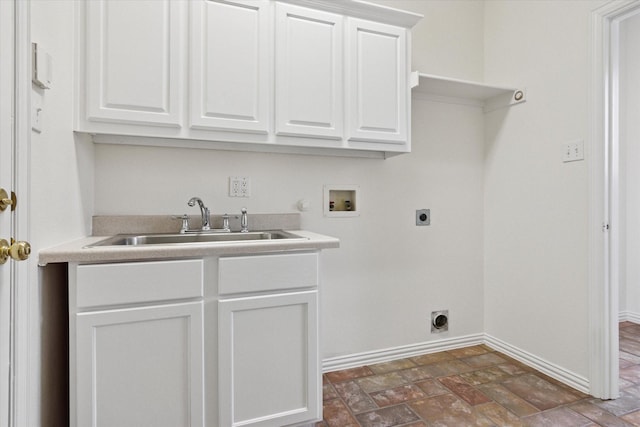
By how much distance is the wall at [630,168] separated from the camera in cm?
293

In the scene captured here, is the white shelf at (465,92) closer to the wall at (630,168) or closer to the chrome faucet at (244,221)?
the chrome faucet at (244,221)

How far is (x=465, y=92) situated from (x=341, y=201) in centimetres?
116

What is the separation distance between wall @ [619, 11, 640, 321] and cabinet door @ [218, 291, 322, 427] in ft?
10.3

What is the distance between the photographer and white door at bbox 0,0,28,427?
2.81 feet

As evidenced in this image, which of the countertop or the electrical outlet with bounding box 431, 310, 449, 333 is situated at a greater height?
the countertop

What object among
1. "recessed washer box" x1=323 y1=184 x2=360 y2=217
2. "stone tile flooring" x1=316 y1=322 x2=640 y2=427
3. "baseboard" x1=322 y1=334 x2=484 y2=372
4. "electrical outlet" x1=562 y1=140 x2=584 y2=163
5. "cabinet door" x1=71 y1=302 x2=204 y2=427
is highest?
"electrical outlet" x1=562 y1=140 x2=584 y2=163

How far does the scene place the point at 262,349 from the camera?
1.39 meters

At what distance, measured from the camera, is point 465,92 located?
2.34 metres

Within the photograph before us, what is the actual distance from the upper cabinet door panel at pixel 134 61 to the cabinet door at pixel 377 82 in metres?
0.88

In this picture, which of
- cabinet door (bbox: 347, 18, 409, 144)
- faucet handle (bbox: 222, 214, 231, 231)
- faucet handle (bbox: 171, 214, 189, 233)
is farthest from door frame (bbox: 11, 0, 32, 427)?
cabinet door (bbox: 347, 18, 409, 144)

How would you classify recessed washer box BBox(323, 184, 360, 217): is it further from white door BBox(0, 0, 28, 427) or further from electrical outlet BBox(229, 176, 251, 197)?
white door BBox(0, 0, 28, 427)

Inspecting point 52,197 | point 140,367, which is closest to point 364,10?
point 52,197

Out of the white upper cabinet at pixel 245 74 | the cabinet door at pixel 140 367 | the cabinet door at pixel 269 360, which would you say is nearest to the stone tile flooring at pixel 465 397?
the cabinet door at pixel 269 360

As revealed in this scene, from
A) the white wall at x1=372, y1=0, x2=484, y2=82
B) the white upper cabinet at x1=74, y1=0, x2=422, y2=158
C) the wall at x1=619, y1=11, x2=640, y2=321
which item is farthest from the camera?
the wall at x1=619, y1=11, x2=640, y2=321
